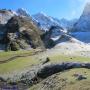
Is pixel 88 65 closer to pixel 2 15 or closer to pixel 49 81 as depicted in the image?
pixel 49 81

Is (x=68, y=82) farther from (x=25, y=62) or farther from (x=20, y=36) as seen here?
(x=20, y=36)

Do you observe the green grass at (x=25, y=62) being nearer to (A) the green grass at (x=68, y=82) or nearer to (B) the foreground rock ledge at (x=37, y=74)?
(B) the foreground rock ledge at (x=37, y=74)

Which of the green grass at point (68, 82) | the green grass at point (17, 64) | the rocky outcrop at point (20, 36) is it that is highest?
the rocky outcrop at point (20, 36)

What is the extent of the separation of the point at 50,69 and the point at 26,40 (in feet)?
201

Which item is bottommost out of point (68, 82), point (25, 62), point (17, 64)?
point (68, 82)

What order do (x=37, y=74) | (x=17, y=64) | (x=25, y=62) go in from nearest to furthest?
(x=37, y=74) → (x=17, y=64) → (x=25, y=62)

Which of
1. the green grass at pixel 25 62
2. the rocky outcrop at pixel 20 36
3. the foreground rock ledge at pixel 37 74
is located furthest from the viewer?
the rocky outcrop at pixel 20 36

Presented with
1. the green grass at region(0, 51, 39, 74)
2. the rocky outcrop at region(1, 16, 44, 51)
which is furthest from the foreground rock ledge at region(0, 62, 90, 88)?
the rocky outcrop at region(1, 16, 44, 51)

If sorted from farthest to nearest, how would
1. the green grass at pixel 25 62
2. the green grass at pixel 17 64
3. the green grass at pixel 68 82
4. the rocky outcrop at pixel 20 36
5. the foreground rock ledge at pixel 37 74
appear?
the rocky outcrop at pixel 20 36
the green grass at pixel 17 64
the green grass at pixel 25 62
the foreground rock ledge at pixel 37 74
the green grass at pixel 68 82

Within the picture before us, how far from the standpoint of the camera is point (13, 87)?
1829 inches

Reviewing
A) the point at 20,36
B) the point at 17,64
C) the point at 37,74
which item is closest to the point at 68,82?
the point at 37,74

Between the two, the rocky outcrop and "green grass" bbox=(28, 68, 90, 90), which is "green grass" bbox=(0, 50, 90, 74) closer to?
"green grass" bbox=(28, 68, 90, 90)

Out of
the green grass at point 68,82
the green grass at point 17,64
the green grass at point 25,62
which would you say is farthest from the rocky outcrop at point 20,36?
the green grass at point 68,82

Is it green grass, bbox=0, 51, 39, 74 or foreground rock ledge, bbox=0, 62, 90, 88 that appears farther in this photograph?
green grass, bbox=0, 51, 39, 74
